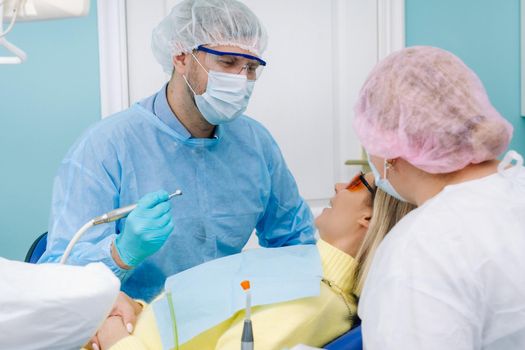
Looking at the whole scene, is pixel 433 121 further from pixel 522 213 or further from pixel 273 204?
pixel 273 204

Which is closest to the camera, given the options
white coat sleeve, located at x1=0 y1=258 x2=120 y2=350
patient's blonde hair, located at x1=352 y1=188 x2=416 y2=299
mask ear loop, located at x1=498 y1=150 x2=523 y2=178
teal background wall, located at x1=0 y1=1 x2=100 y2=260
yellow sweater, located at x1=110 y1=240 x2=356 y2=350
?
white coat sleeve, located at x1=0 y1=258 x2=120 y2=350

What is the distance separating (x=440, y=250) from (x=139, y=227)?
610 mm

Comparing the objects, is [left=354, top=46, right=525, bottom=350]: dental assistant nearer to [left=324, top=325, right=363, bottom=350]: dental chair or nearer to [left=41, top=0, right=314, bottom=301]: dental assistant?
[left=324, top=325, right=363, bottom=350]: dental chair

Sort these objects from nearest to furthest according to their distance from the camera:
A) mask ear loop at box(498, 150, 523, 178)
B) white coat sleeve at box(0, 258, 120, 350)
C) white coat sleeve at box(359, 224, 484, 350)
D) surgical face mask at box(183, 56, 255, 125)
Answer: white coat sleeve at box(0, 258, 120, 350) < white coat sleeve at box(359, 224, 484, 350) < mask ear loop at box(498, 150, 523, 178) < surgical face mask at box(183, 56, 255, 125)

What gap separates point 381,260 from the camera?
1.00m

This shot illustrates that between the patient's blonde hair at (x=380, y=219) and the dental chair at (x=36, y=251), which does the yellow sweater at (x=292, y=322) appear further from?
the dental chair at (x=36, y=251)

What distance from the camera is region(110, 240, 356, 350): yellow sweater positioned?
119cm

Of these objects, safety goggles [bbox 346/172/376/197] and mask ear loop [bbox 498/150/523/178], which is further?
safety goggles [bbox 346/172/376/197]

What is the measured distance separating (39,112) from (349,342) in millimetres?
1472

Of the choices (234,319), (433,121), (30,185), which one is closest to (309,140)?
(30,185)

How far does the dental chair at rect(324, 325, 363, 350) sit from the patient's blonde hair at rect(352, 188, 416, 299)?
0.46 feet

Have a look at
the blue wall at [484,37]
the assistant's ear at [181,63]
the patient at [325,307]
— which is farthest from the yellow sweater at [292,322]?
the blue wall at [484,37]

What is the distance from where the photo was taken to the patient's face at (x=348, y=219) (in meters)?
1.41

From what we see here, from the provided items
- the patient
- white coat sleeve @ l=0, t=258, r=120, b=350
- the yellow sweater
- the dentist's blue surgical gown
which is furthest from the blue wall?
white coat sleeve @ l=0, t=258, r=120, b=350
